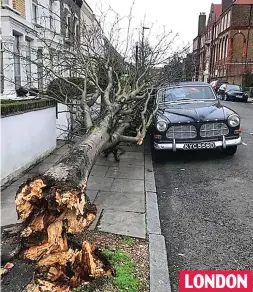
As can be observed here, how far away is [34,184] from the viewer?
3.09 m

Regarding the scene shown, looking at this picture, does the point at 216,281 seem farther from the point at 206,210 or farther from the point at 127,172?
the point at 127,172

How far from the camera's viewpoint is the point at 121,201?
5340 millimetres

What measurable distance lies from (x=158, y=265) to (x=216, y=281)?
556 mm

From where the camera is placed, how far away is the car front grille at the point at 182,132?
7.94 m

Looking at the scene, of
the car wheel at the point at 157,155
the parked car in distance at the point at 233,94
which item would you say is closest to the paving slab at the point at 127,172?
the car wheel at the point at 157,155

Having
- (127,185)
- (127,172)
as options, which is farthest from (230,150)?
(127,185)

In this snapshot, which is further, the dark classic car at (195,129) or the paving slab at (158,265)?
the dark classic car at (195,129)

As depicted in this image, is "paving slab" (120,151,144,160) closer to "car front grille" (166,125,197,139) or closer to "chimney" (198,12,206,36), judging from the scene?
"car front grille" (166,125,197,139)

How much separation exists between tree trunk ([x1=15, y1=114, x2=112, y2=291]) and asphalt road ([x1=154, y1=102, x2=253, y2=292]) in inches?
34.6

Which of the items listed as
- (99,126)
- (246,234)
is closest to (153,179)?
(99,126)

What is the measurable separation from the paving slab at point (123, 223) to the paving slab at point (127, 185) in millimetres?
1084

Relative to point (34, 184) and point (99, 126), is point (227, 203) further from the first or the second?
point (34, 184)

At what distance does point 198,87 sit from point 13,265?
7.82 metres

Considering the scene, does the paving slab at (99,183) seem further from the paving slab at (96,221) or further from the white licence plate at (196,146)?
the white licence plate at (196,146)
